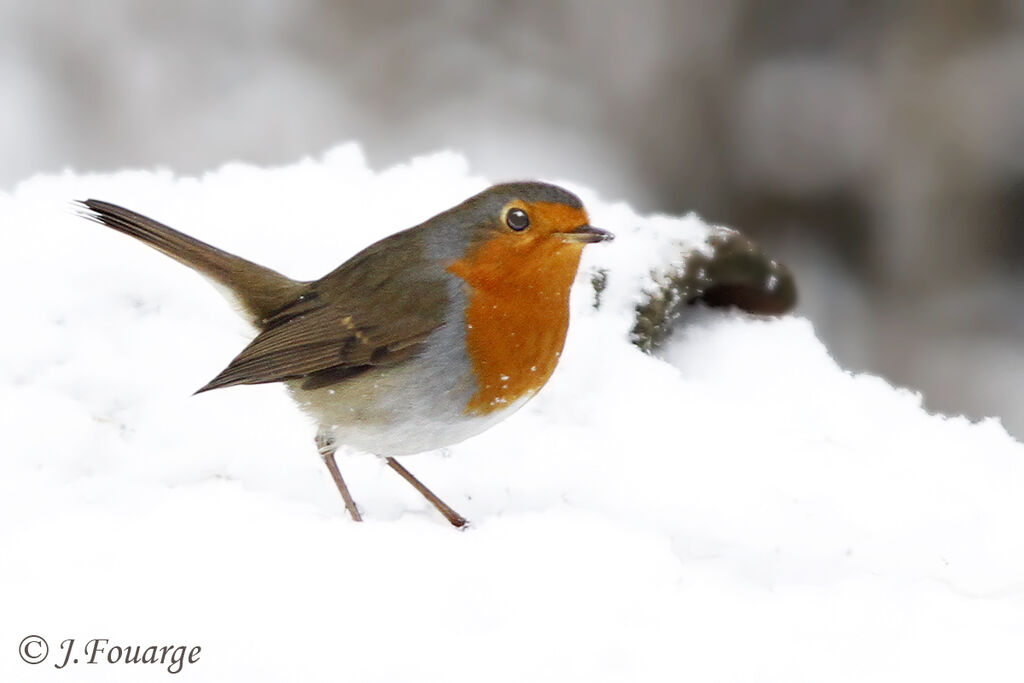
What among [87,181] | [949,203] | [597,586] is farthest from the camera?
[949,203]

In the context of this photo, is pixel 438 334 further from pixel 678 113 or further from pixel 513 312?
pixel 678 113

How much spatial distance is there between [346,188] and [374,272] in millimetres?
1905

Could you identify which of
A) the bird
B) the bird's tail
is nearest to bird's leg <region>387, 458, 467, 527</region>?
the bird

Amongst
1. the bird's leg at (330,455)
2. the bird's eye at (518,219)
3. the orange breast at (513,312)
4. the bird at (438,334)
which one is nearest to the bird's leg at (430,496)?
the bird at (438,334)

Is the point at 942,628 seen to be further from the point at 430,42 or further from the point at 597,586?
the point at 430,42

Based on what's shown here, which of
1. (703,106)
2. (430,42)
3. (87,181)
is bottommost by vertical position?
(87,181)

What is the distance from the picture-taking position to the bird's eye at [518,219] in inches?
118

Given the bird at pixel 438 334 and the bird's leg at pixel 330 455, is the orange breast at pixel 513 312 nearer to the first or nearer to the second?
the bird at pixel 438 334

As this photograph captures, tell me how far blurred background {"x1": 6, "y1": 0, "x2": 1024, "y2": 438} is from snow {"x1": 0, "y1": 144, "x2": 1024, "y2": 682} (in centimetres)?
313

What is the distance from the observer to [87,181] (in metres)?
4.97

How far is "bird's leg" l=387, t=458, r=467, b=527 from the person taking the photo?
307 cm

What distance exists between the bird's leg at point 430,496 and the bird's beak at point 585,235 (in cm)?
81

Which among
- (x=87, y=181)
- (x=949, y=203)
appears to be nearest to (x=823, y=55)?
(x=949, y=203)

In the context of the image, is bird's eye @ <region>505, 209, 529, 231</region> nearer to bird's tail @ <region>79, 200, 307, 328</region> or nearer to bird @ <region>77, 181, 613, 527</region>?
bird @ <region>77, 181, 613, 527</region>
